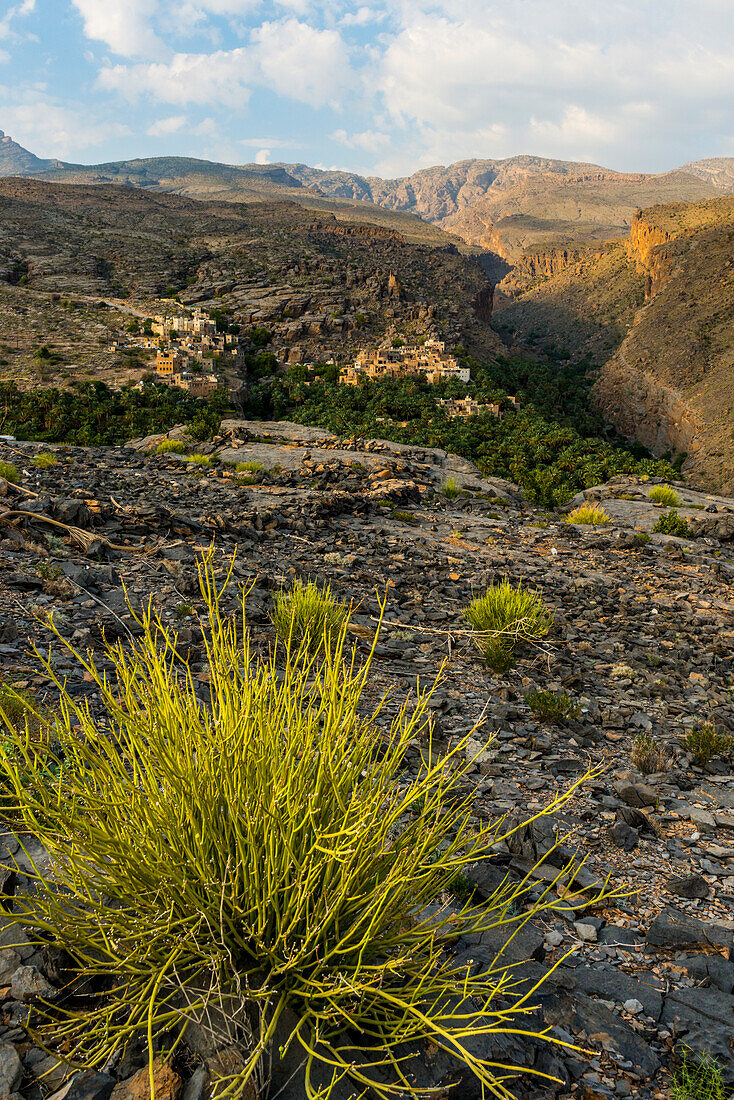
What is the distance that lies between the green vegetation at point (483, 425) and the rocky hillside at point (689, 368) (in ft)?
15.6

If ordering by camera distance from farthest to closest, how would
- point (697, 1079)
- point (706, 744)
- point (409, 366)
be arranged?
point (409, 366) < point (706, 744) < point (697, 1079)

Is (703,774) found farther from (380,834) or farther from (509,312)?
(509,312)

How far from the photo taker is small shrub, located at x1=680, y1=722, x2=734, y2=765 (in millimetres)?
4270

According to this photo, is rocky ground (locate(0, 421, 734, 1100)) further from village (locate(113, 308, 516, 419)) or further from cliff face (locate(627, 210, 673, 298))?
cliff face (locate(627, 210, 673, 298))

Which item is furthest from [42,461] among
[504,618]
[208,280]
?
[208,280]

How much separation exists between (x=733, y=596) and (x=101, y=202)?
102032 mm

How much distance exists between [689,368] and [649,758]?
5739 cm

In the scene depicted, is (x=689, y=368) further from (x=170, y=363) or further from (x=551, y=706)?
(x=551, y=706)

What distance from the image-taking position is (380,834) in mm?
1685

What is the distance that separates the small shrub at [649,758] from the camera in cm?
411

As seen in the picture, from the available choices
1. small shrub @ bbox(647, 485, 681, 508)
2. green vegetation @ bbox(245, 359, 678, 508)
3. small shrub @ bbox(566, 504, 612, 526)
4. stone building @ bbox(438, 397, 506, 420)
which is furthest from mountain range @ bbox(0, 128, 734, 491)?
small shrub @ bbox(566, 504, 612, 526)

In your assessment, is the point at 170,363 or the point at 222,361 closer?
the point at 170,363

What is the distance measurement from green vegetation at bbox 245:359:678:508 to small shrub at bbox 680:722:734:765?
20.4m

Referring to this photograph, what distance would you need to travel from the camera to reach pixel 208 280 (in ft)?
204
